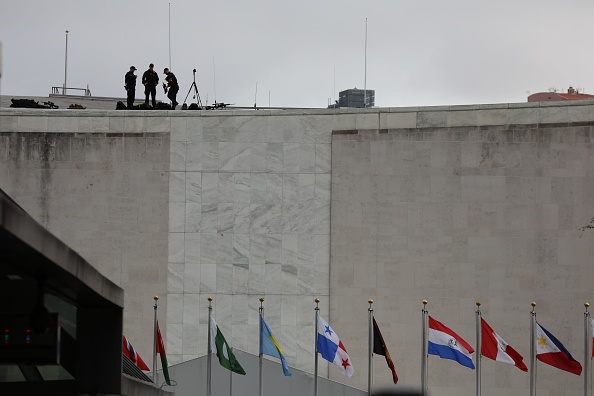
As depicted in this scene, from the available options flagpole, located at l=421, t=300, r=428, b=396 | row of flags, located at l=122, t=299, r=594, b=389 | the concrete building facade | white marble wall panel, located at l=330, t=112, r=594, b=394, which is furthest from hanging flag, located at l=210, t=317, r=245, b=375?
white marble wall panel, located at l=330, t=112, r=594, b=394

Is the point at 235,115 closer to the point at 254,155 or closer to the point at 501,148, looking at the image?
the point at 254,155

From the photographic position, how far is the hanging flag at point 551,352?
34500 millimetres

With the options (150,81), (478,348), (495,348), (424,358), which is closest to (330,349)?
(424,358)

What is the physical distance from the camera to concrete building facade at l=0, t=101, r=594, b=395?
129ft

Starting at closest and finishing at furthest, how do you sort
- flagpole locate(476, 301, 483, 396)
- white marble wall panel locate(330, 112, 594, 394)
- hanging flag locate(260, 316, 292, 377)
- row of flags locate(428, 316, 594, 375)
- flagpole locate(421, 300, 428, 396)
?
row of flags locate(428, 316, 594, 375) < flagpole locate(476, 301, 483, 396) < flagpole locate(421, 300, 428, 396) < hanging flag locate(260, 316, 292, 377) < white marble wall panel locate(330, 112, 594, 394)

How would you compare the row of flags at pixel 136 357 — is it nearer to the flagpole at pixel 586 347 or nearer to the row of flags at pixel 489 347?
the row of flags at pixel 489 347

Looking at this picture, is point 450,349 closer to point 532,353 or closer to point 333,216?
point 532,353

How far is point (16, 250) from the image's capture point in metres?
13.2

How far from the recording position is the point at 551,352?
3494 cm

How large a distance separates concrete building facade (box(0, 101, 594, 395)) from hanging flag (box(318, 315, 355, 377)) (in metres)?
4.53

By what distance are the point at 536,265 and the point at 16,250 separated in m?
27.8

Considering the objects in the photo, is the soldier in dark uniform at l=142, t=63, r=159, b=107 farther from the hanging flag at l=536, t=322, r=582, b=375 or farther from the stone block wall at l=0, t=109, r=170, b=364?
the hanging flag at l=536, t=322, r=582, b=375

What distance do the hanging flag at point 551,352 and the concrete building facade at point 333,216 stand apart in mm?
4127

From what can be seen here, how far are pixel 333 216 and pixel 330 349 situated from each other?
6179 mm
